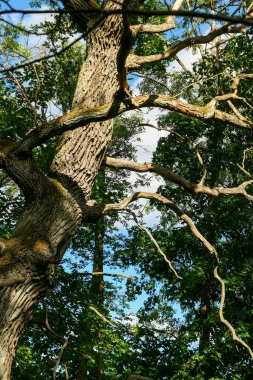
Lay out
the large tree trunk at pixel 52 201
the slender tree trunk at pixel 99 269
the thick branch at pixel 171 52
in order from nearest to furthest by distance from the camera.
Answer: the large tree trunk at pixel 52 201 < the thick branch at pixel 171 52 < the slender tree trunk at pixel 99 269

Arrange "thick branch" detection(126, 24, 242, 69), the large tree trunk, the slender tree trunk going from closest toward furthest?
the large tree trunk
"thick branch" detection(126, 24, 242, 69)
the slender tree trunk

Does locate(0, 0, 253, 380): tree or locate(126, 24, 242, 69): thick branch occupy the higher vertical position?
locate(126, 24, 242, 69): thick branch

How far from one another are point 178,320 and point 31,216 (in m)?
13.8

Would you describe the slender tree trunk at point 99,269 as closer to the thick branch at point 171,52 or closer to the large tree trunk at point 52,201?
the thick branch at point 171,52

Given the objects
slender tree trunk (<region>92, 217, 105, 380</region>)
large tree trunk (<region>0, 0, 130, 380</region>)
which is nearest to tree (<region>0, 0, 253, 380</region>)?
large tree trunk (<region>0, 0, 130, 380</region>)

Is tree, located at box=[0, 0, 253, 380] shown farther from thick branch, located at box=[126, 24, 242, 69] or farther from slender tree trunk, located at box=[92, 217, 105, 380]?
slender tree trunk, located at box=[92, 217, 105, 380]

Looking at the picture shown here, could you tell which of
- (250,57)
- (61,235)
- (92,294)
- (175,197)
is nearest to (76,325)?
(92,294)

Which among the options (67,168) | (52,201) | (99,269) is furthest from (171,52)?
(99,269)

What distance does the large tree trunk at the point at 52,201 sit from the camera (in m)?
2.77

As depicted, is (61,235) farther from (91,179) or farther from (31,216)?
(91,179)

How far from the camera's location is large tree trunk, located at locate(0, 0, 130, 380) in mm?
2773

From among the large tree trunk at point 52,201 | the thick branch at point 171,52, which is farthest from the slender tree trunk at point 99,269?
the large tree trunk at point 52,201

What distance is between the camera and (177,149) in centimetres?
1302

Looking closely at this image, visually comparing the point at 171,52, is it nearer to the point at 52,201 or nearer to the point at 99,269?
the point at 52,201
